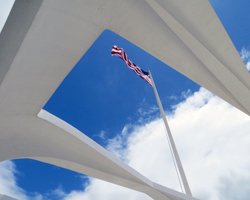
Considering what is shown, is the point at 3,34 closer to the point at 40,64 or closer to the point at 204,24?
the point at 40,64

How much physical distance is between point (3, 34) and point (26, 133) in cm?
466

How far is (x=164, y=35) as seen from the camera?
600cm

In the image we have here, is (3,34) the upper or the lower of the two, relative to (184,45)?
lower

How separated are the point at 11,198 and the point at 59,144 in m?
2.51

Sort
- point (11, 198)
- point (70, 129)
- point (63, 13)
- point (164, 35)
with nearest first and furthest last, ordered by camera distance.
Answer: point (63, 13) → point (164, 35) → point (11, 198) → point (70, 129)

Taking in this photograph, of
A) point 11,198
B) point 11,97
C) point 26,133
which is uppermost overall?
point 26,133

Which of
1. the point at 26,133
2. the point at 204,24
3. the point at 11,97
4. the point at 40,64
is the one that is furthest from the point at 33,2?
the point at 26,133

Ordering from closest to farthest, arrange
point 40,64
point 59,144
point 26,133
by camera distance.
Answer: point 40,64, point 26,133, point 59,144

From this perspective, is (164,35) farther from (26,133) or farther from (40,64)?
(26,133)

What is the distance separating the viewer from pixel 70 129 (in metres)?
7.86

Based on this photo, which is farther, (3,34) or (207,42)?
(207,42)

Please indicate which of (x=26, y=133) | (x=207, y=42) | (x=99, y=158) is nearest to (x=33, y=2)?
(x=207, y=42)

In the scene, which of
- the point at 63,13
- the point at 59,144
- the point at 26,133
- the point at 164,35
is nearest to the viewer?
the point at 63,13

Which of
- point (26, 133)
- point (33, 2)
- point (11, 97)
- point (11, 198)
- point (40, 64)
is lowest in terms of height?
point (11, 198)
